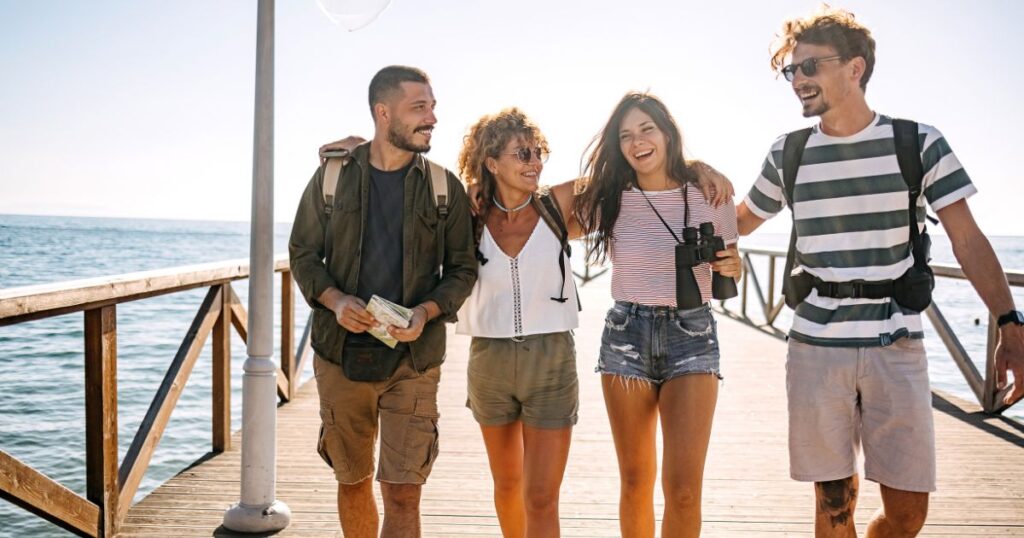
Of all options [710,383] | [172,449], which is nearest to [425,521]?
[710,383]

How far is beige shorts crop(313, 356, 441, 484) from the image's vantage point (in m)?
2.55

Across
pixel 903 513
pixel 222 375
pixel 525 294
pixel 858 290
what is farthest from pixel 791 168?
pixel 222 375

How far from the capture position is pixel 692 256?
2.47m

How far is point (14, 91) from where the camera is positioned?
62312 mm

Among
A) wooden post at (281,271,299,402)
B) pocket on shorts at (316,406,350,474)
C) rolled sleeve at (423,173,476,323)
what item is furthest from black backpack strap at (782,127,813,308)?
wooden post at (281,271,299,402)

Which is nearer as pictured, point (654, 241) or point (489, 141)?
point (654, 241)

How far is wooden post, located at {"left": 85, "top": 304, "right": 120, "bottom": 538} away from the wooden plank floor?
20cm

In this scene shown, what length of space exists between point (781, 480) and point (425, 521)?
166 centimetres

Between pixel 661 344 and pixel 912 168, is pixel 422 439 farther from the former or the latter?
pixel 912 168

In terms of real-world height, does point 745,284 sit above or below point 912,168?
below

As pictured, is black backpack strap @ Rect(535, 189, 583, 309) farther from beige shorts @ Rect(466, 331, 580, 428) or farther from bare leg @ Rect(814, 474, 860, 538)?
bare leg @ Rect(814, 474, 860, 538)

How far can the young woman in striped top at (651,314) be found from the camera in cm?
→ 247

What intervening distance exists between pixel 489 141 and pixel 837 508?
1433 millimetres

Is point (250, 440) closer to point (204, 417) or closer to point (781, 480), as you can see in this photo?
point (781, 480)
